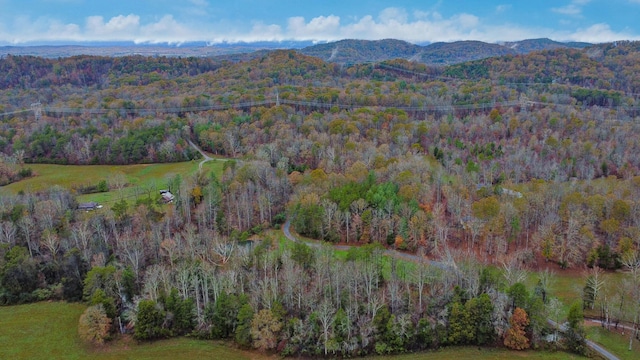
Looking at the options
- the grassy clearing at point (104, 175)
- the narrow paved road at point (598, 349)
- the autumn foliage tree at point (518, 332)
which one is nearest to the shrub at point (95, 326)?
the grassy clearing at point (104, 175)

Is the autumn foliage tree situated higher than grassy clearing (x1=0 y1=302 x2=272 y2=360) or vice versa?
the autumn foliage tree

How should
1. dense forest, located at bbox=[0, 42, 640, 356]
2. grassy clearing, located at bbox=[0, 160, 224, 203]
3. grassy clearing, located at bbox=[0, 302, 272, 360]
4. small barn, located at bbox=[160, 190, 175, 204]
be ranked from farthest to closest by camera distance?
grassy clearing, located at bbox=[0, 160, 224, 203], small barn, located at bbox=[160, 190, 175, 204], dense forest, located at bbox=[0, 42, 640, 356], grassy clearing, located at bbox=[0, 302, 272, 360]

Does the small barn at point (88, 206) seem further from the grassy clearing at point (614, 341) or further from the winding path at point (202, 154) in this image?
the grassy clearing at point (614, 341)

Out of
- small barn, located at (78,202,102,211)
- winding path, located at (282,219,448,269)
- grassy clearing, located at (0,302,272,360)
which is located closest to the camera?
grassy clearing, located at (0,302,272,360)

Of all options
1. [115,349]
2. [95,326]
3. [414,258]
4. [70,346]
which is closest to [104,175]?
[70,346]

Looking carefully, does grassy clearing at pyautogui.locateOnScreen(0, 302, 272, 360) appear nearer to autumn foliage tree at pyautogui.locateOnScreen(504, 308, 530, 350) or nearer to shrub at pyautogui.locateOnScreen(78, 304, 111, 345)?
shrub at pyautogui.locateOnScreen(78, 304, 111, 345)

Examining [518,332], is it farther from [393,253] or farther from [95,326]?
[95,326]

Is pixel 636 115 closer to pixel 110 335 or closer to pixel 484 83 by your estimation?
pixel 484 83

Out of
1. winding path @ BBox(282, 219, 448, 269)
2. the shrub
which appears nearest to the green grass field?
the shrub
